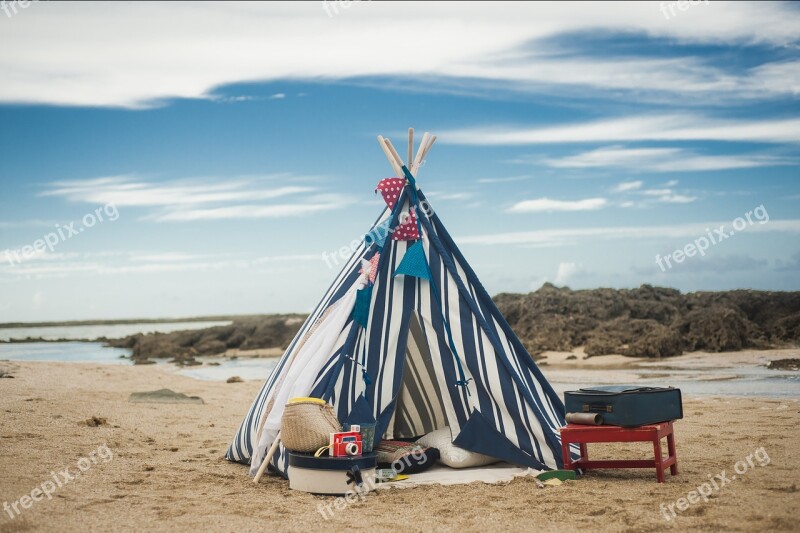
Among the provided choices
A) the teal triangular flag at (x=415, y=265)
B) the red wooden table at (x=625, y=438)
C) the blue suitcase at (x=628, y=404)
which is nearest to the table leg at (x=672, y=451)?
the red wooden table at (x=625, y=438)

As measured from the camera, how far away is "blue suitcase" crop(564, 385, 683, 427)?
19.8 feet

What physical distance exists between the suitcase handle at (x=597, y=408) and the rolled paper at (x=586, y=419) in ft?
0.17

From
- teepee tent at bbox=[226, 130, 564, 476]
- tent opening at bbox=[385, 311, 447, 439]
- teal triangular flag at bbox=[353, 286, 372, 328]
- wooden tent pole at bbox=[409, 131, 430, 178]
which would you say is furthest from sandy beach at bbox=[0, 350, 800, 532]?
wooden tent pole at bbox=[409, 131, 430, 178]

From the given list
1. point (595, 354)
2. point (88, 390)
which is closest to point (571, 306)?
point (595, 354)

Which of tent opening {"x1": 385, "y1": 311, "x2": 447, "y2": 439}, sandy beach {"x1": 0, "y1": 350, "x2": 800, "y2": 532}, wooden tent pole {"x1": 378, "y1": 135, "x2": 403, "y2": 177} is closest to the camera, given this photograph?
sandy beach {"x1": 0, "y1": 350, "x2": 800, "y2": 532}

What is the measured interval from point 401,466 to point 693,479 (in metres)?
2.54

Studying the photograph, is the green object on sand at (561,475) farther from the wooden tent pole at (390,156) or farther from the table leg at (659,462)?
the wooden tent pole at (390,156)

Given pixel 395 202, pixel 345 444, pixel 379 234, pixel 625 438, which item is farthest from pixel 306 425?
pixel 625 438

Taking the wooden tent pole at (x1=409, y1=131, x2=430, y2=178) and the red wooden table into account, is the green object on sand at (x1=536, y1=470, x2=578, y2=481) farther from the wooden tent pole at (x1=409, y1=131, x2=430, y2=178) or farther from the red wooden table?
the wooden tent pole at (x1=409, y1=131, x2=430, y2=178)

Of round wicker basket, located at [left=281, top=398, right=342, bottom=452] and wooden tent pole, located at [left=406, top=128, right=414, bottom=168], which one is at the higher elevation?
wooden tent pole, located at [left=406, top=128, right=414, bottom=168]

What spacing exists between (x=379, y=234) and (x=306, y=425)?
83.9 inches

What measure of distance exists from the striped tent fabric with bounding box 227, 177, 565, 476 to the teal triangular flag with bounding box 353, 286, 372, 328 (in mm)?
73

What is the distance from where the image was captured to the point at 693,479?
20.6ft

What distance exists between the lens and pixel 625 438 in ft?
19.9
